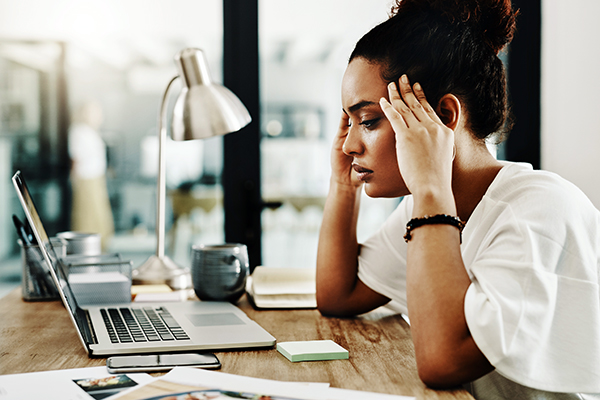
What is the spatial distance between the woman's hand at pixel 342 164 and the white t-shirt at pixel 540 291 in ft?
1.34

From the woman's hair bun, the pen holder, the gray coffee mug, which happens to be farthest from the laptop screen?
the woman's hair bun

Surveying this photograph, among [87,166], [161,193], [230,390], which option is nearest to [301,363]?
[230,390]

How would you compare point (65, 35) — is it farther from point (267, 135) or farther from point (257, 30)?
point (267, 135)

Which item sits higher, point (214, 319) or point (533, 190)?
point (533, 190)

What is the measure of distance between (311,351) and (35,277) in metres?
0.80

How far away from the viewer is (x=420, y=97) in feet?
2.97

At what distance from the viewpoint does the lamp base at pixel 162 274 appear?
1373 millimetres

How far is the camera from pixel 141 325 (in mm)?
925

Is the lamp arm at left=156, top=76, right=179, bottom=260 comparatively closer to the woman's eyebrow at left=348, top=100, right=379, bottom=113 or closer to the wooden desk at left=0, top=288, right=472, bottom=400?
the wooden desk at left=0, top=288, right=472, bottom=400

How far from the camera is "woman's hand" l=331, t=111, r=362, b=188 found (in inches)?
46.9

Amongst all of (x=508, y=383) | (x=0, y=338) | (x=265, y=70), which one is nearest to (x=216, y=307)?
(x=0, y=338)

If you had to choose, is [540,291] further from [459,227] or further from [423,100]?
[423,100]

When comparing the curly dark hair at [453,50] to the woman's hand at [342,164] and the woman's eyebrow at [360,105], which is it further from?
the woman's hand at [342,164]

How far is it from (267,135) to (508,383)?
1.50 meters
